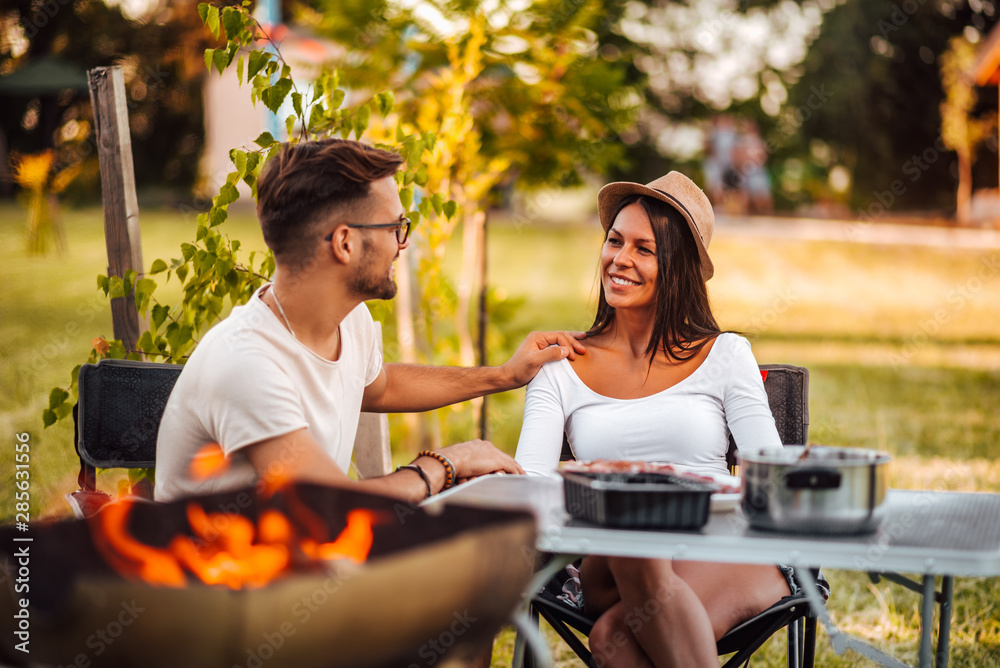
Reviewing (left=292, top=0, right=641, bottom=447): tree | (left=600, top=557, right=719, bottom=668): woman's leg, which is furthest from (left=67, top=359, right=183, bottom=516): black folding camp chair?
(left=292, top=0, right=641, bottom=447): tree

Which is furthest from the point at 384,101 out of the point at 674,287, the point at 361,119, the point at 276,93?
the point at 674,287

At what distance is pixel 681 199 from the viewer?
280 centimetres

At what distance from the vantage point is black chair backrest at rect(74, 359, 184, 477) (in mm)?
2520

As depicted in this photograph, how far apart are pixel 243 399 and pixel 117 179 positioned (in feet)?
3.93

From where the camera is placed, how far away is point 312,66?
492 cm

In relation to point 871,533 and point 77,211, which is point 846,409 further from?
point 77,211

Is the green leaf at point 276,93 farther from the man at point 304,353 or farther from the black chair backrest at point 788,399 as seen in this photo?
the black chair backrest at point 788,399

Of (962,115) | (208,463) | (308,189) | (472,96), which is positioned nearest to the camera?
(208,463)

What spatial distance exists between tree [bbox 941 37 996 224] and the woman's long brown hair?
1632 centimetres

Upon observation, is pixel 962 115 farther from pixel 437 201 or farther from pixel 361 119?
pixel 361 119

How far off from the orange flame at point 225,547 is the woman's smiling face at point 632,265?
Result: 4.28ft

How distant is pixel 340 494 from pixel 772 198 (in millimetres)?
22439

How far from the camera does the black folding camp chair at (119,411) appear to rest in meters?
2.52

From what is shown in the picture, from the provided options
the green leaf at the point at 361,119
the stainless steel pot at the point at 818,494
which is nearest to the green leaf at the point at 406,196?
the green leaf at the point at 361,119
